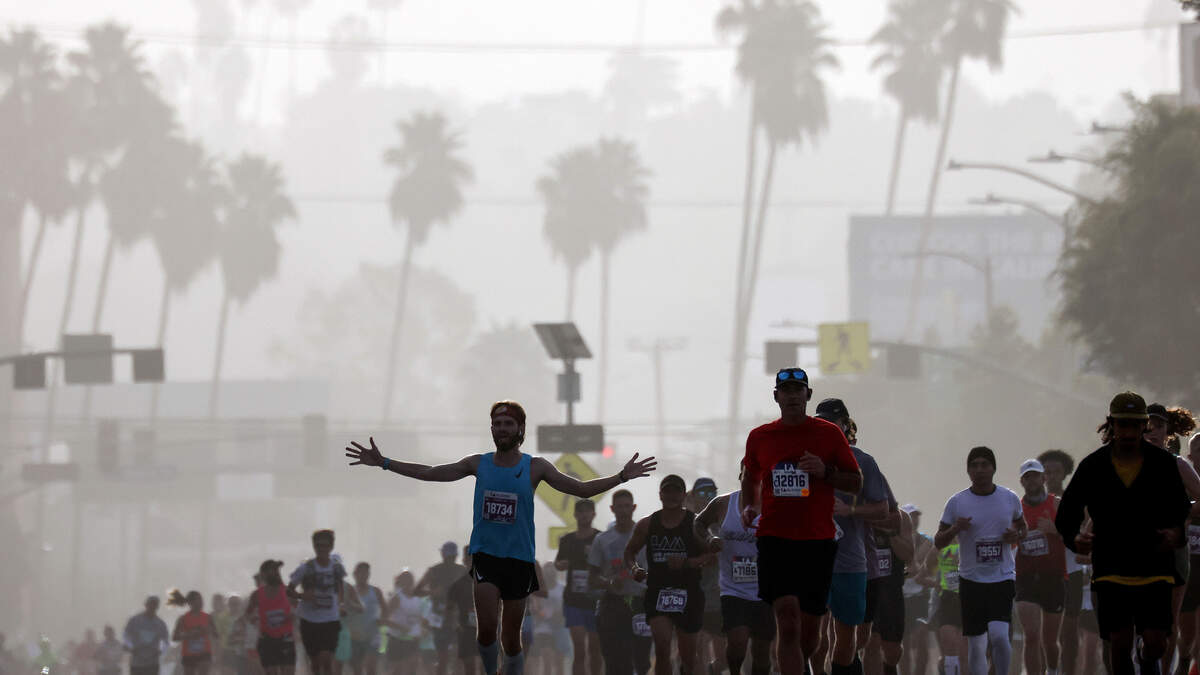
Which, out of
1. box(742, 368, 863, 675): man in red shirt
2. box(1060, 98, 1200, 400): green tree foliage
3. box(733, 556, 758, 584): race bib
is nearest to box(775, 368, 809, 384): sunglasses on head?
box(742, 368, 863, 675): man in red shirt

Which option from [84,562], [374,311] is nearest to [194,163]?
[84,562]

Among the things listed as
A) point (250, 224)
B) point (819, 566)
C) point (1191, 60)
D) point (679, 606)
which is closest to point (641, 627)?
point (679, 606)

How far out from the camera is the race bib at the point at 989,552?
13.1m

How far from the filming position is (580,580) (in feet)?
54.2

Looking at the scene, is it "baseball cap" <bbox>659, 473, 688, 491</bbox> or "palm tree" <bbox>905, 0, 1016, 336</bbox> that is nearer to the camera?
"baseball cap" <bbox>659, 473, 688, 491</bbox>

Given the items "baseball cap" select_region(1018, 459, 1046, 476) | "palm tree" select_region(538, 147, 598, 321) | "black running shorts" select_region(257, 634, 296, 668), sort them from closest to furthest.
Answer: "baseball cap" select_region(1018, 459, 1046, 476) < "black running shorts" select_region(257, 634, 296, 668) < "palm tree" select_region(538, 147, 598, 321)

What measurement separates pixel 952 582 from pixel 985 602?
2.16 metres

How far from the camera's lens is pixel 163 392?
467 feet

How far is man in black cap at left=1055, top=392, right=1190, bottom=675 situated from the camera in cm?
916

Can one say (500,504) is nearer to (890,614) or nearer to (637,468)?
(637,468)

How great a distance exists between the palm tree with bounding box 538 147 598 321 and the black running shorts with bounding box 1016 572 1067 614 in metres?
86.4

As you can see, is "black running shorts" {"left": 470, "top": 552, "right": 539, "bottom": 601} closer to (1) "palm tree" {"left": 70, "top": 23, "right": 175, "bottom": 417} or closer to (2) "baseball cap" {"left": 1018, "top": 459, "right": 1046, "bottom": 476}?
(2) "baseball cap" {"left": 1018, "top": 459, "right": 1046, "bottom": 476}

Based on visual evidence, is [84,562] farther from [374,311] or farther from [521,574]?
[521,574]

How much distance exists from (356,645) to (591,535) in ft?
21.4
